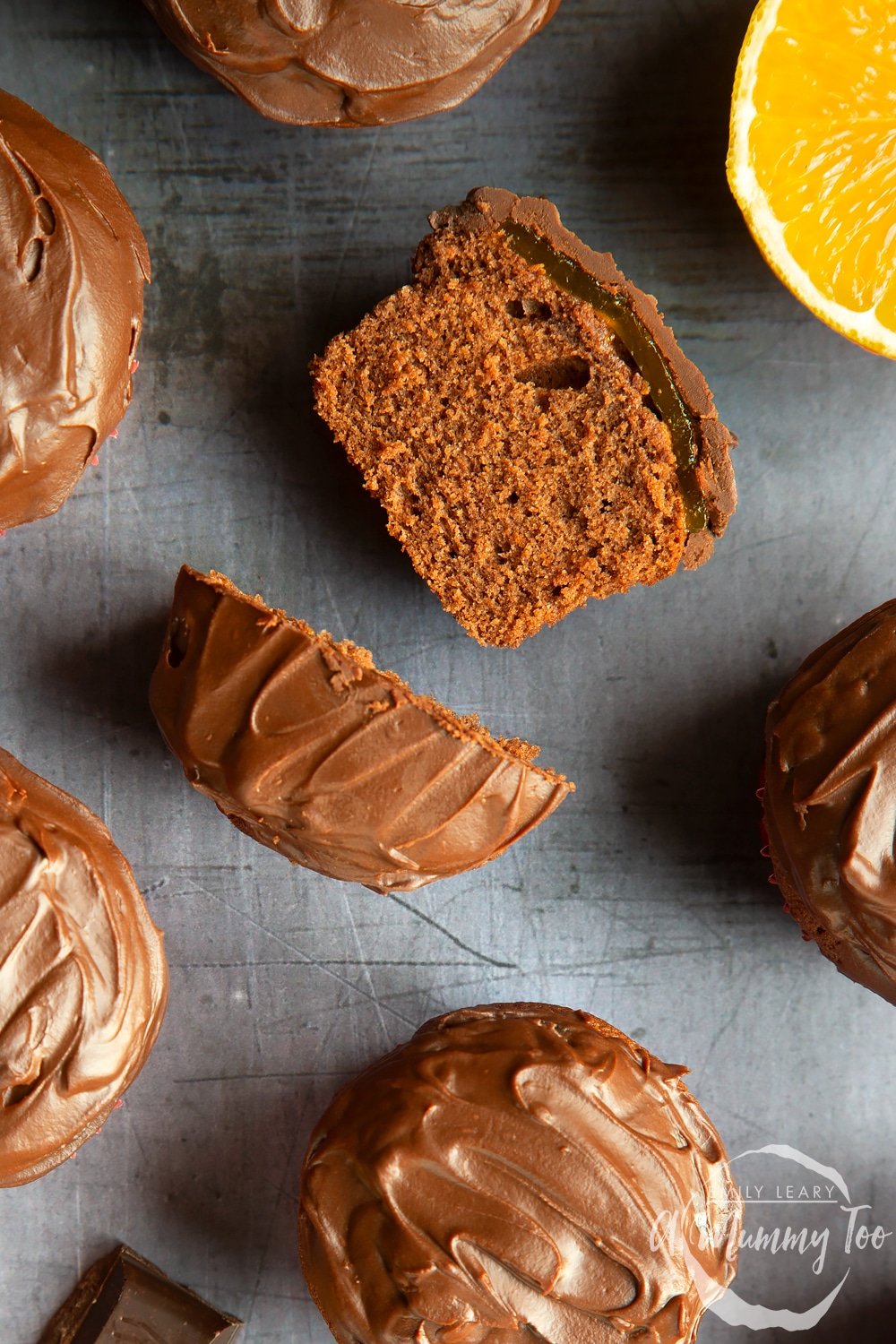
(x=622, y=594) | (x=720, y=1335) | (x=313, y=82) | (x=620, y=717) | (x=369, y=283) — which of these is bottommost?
(x=720, y=1335)

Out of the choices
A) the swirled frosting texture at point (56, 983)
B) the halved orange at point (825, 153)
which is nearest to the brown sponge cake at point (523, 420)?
the halved orange at point (825, 153)

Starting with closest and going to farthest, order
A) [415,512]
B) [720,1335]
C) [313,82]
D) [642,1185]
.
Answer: [642,1185] → [313,82] → [415,512] → [720,1335]

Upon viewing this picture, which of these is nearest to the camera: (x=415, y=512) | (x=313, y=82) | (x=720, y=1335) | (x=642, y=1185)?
(x=642, y=1185)

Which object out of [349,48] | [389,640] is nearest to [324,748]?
[389,640]

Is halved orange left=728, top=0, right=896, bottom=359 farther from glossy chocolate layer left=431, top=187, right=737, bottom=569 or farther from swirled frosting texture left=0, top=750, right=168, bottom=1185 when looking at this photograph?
swirled frosting texture left=0, top=750, right=168, bottom=1185

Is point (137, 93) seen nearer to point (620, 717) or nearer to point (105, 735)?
point (105, 735)

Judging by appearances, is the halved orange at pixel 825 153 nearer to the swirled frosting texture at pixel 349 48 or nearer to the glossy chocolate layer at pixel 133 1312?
the swirled frosting texture at pixel 349 48

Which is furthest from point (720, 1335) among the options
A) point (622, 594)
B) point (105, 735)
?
point (105, 735)
